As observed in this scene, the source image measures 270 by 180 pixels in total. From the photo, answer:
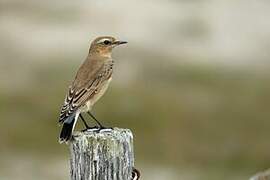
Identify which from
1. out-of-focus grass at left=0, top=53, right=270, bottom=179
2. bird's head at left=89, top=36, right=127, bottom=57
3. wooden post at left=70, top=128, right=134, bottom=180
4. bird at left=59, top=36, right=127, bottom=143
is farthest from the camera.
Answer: out-of-focus grass at left=0, top=53, right=270, bottom=179

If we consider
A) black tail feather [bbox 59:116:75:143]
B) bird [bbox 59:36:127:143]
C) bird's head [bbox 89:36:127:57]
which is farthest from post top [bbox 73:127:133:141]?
bird's head [bbox 89:36:127:57]

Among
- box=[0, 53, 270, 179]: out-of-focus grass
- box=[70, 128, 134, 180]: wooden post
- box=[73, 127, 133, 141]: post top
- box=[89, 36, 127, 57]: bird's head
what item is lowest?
box=[0, 53, 270, 179]: out-of-focus grass

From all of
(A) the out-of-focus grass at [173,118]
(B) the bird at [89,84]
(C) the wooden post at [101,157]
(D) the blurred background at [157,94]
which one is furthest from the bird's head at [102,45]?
(A) the out-of-focus grass at [173,118]

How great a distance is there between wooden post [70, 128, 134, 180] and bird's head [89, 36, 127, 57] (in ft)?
9.10

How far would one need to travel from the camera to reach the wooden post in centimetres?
541

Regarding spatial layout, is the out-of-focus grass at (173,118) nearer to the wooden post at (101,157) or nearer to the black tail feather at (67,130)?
the black tail feather at (67,130)

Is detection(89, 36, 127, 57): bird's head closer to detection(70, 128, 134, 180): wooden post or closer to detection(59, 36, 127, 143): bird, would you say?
detection(59, 36, 127, 143): bird

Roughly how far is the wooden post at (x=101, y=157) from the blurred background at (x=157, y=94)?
8.61 meters

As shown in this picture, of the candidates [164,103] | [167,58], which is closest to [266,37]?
[167,58]

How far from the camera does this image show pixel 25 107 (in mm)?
16234

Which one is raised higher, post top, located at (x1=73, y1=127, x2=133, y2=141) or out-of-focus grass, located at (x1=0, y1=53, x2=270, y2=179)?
post top, located at (x1=73, y1=127, x2=133, y2=141)

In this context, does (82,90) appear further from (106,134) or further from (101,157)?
(101,157)

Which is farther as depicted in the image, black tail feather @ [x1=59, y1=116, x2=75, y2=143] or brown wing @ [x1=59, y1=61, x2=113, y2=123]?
brown wing @ [x1=59, y1=61, x2=113, y2=123]

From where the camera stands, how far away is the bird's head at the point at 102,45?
8.35m
